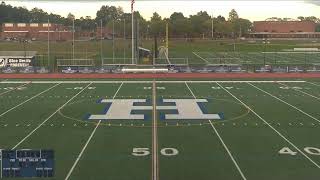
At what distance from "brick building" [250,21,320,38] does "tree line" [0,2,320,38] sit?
3.66 metres

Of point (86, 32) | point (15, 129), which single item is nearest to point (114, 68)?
point (15, 129)

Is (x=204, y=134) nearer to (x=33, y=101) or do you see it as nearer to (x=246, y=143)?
(x=246, y=143)

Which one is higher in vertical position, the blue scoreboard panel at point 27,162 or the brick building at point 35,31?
the brick building at point 35,31

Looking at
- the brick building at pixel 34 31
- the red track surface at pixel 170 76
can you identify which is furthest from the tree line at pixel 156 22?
the red track surface at pixel 170 76

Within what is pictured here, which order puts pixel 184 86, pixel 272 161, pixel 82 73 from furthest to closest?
pixel 82 73, pixel 184 86, pixel 272 161

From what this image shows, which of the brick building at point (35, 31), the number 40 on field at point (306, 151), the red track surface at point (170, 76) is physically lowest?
the number 40 on field at point (306, 151)

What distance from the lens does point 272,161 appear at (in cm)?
1362

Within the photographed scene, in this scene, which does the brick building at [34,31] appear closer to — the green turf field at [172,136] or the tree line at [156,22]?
the tree line at [156,22]

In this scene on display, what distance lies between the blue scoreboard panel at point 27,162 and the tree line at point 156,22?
229ft

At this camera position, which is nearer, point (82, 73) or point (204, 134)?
point (204, 134)

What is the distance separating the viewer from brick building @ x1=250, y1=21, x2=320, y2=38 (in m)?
141

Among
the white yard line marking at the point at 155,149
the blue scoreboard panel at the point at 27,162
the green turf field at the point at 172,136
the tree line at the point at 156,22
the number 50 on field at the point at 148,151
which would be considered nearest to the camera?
the blue scoreboard panel at the point at 27,162

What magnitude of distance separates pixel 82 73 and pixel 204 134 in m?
23.8

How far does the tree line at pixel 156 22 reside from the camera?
357 feet
